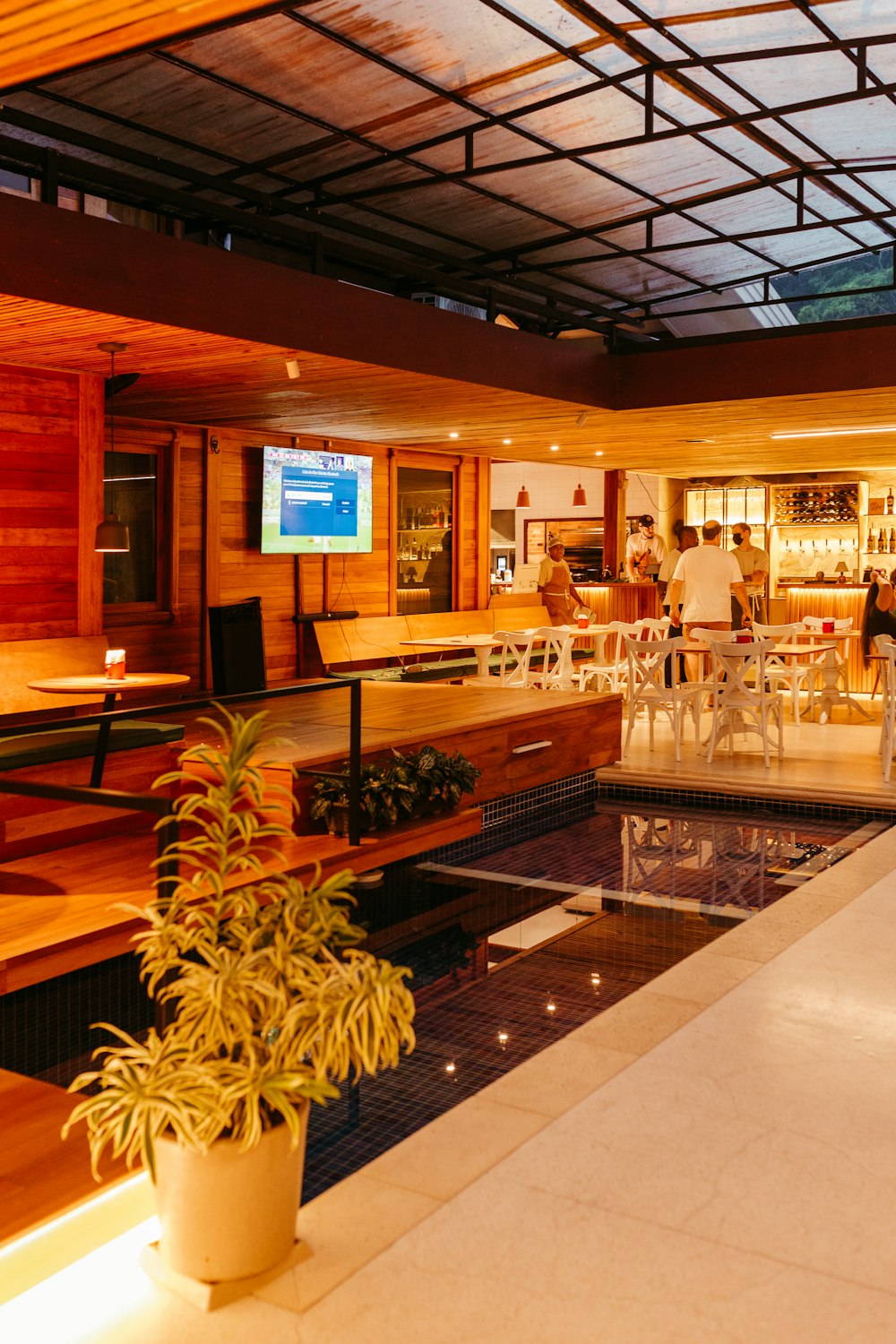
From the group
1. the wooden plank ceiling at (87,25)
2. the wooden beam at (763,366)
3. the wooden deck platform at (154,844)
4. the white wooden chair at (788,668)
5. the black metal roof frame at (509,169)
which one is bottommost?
the wooden deck platform at (154,844)

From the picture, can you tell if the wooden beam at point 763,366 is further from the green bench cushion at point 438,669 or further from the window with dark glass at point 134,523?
the window with dark glass at point 134,523

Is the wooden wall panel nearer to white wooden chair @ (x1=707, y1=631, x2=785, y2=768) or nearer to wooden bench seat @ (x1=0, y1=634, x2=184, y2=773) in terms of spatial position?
wooden bench seat @ (x1=0, y1=634, x2=184, y2=773)

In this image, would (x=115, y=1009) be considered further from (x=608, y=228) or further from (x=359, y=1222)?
(x=608, y=228)

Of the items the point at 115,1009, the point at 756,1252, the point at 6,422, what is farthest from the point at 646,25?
the point at 756,1252

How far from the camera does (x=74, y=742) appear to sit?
6160mm

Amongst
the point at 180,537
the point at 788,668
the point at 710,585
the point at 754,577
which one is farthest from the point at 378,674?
the point at 754,577

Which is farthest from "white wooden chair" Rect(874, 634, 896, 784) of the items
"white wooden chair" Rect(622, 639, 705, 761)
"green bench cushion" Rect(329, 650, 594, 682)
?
"green bench cushion" Rect(329, 650, 594, 682)

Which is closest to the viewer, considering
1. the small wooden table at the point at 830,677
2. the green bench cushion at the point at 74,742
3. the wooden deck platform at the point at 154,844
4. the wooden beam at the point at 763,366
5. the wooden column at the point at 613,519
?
the wooden deck platform at the point at 154,844

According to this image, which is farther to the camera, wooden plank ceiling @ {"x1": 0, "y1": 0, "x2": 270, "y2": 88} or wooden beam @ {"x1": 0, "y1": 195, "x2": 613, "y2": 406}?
wooden beam @ {"x1": 0, "y1": 195, "x2": 613, "y2": 406}

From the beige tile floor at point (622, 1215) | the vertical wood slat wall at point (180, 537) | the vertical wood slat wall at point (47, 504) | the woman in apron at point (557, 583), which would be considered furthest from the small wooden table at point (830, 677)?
the beige tile floor at point (622, 1215)

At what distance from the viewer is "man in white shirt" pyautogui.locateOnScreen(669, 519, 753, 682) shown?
10.1 m

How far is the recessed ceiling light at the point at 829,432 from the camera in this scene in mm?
11719

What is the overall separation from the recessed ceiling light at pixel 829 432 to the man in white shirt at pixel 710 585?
8.02 ft

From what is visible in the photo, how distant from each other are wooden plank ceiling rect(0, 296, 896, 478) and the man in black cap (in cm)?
100
